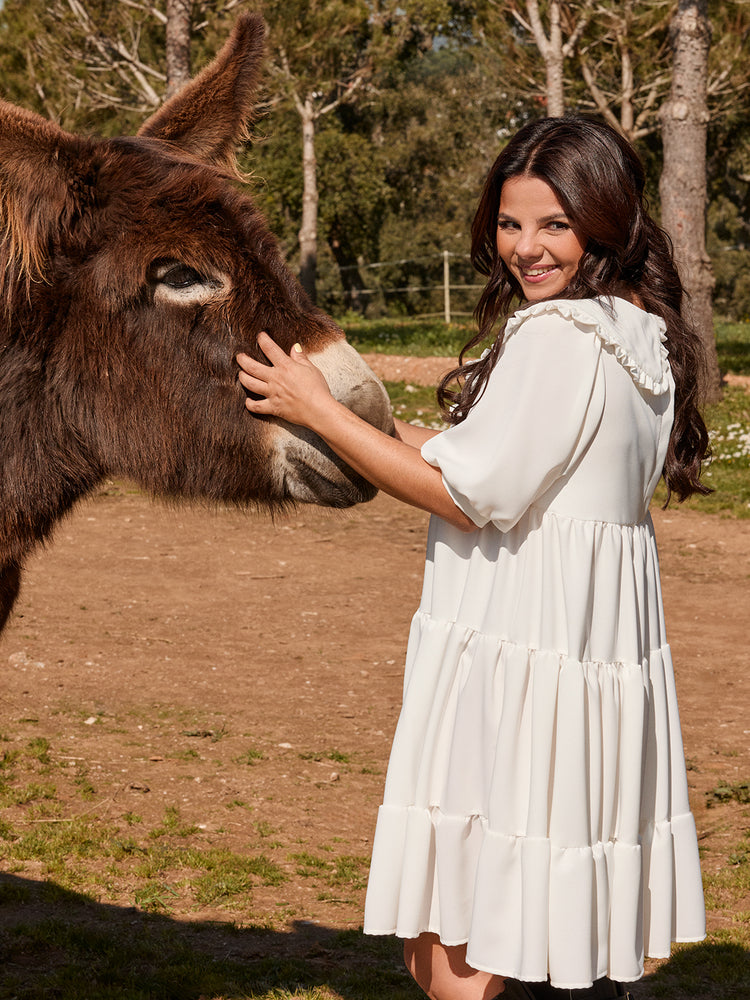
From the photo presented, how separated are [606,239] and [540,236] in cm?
15

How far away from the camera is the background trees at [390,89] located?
74.9 ft

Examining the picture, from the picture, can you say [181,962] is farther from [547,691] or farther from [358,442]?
[358,442]

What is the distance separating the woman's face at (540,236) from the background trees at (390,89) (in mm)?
9580

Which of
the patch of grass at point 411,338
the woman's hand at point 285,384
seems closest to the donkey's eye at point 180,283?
the woman's hand at point 285,384

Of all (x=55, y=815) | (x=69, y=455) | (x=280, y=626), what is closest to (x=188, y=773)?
(x=55, y=815)

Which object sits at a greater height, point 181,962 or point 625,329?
point 625,329

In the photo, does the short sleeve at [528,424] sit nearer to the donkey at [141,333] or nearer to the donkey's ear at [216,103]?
the donkey at [141,333]

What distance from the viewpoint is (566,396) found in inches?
84.6

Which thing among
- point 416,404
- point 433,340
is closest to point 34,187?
point 416,404

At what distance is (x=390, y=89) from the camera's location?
41.6m

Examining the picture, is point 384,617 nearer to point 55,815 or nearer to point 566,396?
point 55,815

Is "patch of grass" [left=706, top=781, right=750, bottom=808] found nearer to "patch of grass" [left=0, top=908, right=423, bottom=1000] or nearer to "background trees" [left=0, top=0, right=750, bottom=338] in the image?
"patch of grass" [left=0, top=908, right=423, bottom=1000]

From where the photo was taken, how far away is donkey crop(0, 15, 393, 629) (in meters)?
2.61

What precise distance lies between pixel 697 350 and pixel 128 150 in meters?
1.55
